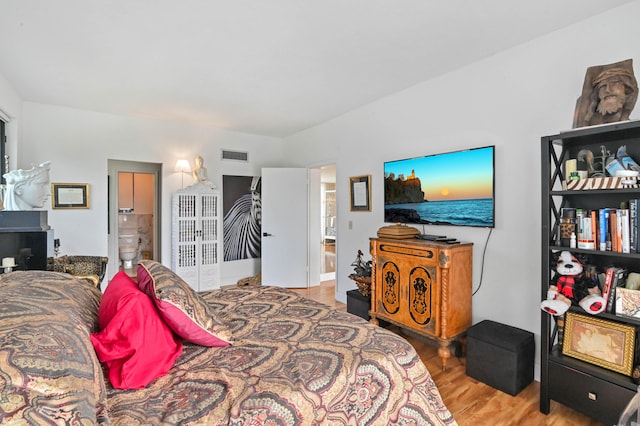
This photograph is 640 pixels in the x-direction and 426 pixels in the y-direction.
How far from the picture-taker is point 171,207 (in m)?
4.90

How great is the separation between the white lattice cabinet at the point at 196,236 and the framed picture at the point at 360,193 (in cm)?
218

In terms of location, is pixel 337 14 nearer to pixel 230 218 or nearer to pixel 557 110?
pixel 557 110

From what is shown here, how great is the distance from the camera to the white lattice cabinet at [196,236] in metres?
4.73

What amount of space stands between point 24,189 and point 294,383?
9.17ft

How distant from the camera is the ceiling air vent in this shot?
210 inches

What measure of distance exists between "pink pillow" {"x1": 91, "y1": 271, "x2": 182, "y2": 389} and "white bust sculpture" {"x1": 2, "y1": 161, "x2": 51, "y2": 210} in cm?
192

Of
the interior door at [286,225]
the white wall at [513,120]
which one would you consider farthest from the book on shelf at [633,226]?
the interior door at [286,225]

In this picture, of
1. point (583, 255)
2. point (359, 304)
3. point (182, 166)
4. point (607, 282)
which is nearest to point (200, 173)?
point (182, 166)

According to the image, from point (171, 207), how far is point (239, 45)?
312 cm

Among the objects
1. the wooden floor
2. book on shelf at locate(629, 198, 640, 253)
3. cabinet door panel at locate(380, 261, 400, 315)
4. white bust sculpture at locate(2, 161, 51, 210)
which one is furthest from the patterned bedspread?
white bust sculpture at locate(2, 161, 51, 210)

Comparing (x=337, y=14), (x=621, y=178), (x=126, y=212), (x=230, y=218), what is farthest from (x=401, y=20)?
(x=126, y=212)

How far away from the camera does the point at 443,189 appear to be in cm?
306

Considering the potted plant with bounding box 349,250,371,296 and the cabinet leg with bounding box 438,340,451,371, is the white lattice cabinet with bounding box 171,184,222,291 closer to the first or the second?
the potted plant with bounding box 349,250,371,296

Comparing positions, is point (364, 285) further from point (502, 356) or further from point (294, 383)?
point (294, 383)
